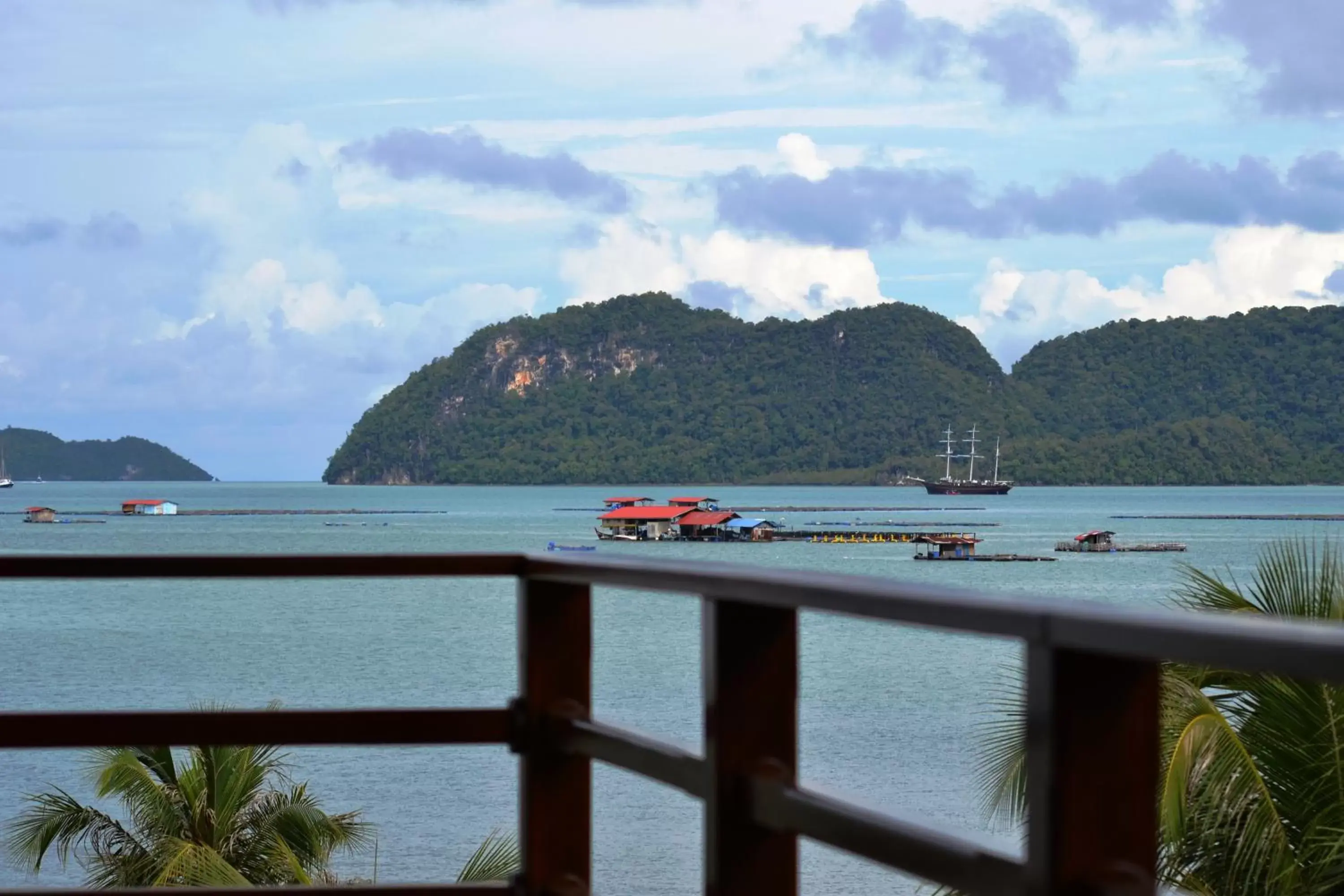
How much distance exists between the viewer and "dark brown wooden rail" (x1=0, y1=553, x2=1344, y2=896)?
1.34 meters

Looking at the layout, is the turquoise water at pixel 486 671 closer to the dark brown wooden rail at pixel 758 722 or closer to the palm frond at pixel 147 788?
the dark brown wooden rail at pixel 758 722

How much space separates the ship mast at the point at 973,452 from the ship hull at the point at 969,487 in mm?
1253

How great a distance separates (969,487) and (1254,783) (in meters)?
177

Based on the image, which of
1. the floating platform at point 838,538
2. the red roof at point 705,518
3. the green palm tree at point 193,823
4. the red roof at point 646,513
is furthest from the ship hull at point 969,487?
the green palm tree at point 193,823

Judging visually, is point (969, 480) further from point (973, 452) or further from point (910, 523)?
point (910, 523)

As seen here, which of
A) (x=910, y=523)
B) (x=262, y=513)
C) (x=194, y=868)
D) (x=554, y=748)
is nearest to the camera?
(x=554, y=748)

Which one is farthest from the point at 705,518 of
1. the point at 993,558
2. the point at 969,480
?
the point at 969,480

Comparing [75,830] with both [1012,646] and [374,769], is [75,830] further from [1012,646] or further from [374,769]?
[1012,646]

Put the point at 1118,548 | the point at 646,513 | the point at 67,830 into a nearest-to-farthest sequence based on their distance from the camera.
→ the point at 67,830
the point at 1118,548
the point at 646,513

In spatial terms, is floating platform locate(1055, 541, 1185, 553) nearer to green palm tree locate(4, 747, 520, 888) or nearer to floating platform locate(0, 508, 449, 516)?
floating platform locate(0, 508, 449, 516)

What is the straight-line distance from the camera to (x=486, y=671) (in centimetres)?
4744

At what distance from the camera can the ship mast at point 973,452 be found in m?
175

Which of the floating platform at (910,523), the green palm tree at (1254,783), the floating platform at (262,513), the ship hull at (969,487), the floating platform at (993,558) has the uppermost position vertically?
the green palm tree at (1254,783)

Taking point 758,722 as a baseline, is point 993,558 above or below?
below
